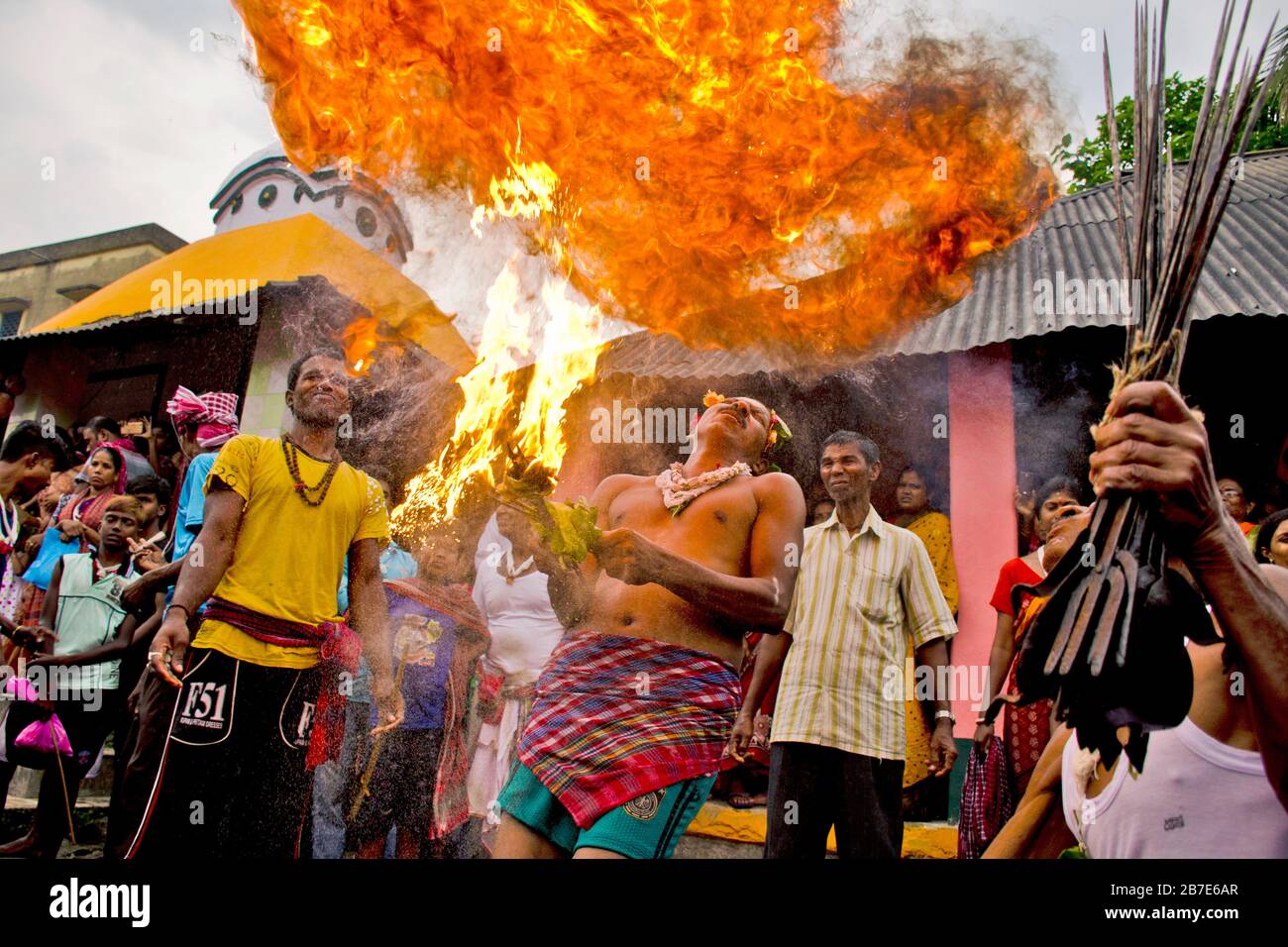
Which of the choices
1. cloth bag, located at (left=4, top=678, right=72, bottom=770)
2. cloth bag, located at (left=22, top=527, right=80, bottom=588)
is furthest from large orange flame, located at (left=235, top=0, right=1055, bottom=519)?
cloth bag, located at (left=22, top=527, right=80, bottom=588)

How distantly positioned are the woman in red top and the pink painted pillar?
0.32 meters

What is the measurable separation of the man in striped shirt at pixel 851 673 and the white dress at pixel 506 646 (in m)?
1.42

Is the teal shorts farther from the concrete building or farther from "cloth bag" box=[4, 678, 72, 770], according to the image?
the concrete building

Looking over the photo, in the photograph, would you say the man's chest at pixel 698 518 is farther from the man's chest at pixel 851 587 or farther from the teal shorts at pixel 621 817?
the teal shorts at pixel 621 817

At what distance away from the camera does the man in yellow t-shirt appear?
3.50 m

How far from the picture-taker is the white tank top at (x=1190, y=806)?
202 centimetres

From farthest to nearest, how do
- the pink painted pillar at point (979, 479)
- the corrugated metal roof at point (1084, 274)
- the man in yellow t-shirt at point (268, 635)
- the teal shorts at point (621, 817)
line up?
1. the corrugated metal roof at point (1084, 274)
2. the pink painted pillar at point (979, 479)
3. the man in yellow t-shirt at point (268, 635)
4. the teal shorts at point (621, 817)

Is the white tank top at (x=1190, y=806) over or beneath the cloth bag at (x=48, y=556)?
beneath

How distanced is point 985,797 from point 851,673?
0.76 meters

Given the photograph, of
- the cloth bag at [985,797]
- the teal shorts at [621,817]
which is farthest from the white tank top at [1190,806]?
the cloth bag at [985,797]

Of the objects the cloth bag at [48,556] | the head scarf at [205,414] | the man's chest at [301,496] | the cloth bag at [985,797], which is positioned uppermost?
the head scarf at [205,414]

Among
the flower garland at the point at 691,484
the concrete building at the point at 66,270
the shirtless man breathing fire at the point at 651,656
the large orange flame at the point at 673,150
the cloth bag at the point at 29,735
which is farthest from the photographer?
the concrete building at the point at 66,270

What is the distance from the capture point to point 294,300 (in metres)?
5.62
